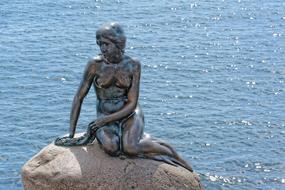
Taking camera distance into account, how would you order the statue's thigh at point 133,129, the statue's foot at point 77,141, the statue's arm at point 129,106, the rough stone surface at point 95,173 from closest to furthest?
the rough stone surface at point 95,173 < the statue's thigh at point 133,129 < the statue's arm at point 129,106 < the statue's foot at point 77,141

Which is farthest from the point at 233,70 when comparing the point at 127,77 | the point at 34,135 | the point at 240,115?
the point at 127,77

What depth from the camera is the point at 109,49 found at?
1558 centimetres

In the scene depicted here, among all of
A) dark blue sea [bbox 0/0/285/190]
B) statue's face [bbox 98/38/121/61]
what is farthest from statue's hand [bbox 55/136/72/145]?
dark blue sea [bbox 0/0/285/190]

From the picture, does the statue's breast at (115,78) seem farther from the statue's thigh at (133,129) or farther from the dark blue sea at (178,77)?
the dark blue sea at (178,77)

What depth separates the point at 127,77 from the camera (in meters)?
15.8

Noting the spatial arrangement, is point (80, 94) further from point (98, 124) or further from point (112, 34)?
point (112, 34)

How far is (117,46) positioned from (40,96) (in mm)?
13381

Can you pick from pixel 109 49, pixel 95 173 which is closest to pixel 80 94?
pixel 109 49

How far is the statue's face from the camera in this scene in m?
15.5

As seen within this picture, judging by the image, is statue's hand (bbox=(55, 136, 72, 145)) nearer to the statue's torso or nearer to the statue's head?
the statue's torso

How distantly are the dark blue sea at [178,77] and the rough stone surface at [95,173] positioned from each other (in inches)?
280

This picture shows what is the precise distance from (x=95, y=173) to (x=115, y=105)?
1486mm

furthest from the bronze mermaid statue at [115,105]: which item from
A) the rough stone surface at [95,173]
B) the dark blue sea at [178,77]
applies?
the dark blue sea at [178,77]

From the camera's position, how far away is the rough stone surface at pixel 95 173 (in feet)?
50.0
